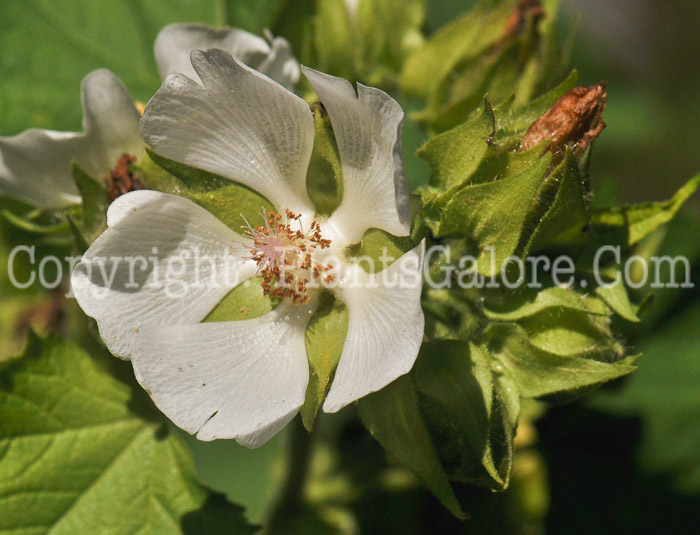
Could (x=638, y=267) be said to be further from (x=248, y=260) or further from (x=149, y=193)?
(x=149, y=193)

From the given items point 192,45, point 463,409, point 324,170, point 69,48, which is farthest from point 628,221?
point 69,48

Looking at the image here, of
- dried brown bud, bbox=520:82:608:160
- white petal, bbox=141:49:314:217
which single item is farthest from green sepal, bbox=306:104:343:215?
dried brown bud, bbox=520:82:608:160

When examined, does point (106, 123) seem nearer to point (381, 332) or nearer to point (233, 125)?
point (233, 125)

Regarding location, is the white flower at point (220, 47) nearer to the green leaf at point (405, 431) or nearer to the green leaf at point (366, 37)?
the green leaf at point (366, 37)

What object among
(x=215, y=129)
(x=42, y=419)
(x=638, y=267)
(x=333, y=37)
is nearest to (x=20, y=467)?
(x=42, y=419)

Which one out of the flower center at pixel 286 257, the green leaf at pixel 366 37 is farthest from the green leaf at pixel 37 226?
the green leaf at pixel 366 37

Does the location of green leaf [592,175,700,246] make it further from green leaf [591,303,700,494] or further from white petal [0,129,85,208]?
white petal [0,129,85,208]
